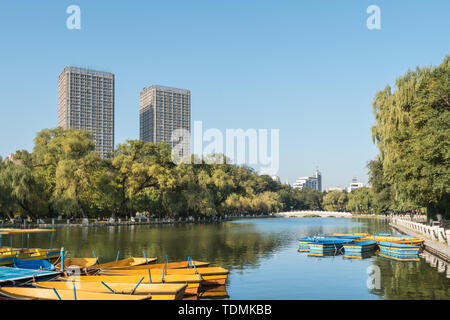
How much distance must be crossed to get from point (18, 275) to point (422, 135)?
26214 mm

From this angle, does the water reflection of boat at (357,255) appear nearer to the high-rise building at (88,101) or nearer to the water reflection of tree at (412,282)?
the water reflection of tree at (412,282)

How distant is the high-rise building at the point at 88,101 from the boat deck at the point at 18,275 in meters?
171

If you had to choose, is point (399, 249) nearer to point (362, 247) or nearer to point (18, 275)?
point (362, 247)

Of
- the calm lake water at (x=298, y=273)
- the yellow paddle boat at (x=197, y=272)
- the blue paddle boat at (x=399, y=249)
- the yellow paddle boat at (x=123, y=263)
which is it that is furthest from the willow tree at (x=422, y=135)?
the yellow paddle boat at (x=123, y=263)

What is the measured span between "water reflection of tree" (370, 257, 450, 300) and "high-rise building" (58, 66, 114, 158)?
171m

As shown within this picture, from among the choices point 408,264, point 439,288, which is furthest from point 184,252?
point 439,288

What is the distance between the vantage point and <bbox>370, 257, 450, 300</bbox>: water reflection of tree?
15648 mm

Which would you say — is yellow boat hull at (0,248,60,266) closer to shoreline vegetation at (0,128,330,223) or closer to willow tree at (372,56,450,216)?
willow tree at (372,56,450,216)

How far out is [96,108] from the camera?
192500mm

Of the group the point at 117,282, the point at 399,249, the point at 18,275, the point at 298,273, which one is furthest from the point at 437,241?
the point at 18,275

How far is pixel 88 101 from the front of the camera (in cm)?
18925

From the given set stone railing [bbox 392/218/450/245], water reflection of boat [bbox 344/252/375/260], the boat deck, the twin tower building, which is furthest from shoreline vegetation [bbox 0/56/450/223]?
the twin tower building

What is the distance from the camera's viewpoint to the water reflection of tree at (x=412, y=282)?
15.6 metres

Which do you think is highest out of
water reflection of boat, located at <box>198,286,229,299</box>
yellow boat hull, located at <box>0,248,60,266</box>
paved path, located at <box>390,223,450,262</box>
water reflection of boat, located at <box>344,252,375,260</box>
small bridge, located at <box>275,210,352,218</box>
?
yellow boat hull, located at <box>0,248,60,266</box>
